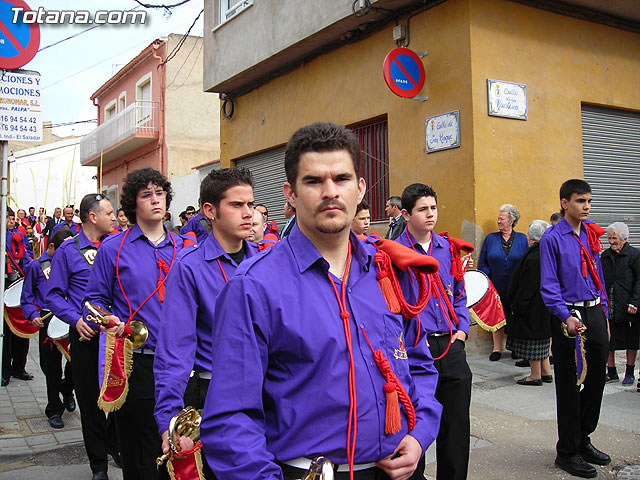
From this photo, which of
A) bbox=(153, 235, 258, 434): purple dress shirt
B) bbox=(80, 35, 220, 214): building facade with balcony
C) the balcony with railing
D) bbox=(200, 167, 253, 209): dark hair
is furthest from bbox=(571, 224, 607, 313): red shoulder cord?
the balcony with railing

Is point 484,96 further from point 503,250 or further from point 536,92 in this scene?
point 503,250

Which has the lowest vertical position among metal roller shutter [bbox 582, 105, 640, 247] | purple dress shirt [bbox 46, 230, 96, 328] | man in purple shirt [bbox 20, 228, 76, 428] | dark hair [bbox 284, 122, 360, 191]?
man in purple shirt [bbox 20, 228, 76, 428]

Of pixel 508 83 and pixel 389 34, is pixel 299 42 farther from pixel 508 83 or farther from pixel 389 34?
pixel 508 83

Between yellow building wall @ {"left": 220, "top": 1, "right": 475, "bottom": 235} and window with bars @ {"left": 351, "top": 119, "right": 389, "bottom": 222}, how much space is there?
0.29m

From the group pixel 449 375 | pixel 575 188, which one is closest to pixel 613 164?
pixel 575 188

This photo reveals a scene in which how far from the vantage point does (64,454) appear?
18.7 ft

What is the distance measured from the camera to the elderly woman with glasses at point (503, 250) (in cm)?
862

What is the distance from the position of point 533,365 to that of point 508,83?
13.6ft

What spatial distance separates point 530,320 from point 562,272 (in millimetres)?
2853

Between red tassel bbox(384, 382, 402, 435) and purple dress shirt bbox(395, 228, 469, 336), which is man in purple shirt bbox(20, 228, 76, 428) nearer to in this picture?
purple dress shirt bbox(395, 228, 469, 336)

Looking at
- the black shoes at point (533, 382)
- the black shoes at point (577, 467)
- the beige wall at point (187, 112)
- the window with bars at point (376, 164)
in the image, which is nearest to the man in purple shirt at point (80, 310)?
the black shoes at point (577, 467)

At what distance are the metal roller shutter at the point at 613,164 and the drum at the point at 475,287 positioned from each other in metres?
5.24

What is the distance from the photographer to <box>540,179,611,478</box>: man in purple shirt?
4.88 m

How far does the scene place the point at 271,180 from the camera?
14258mm
